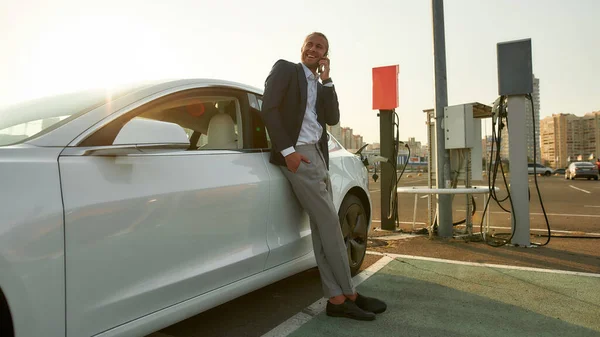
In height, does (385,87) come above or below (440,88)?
above

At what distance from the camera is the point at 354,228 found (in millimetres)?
3750

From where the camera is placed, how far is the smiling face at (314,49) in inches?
120

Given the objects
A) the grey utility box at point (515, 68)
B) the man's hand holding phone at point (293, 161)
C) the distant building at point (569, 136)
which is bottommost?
the man's hand holding phone at point (293, 161)

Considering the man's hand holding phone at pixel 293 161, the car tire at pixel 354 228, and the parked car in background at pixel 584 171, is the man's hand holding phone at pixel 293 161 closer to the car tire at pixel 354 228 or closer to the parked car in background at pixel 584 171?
the car tire at pixel 354 228

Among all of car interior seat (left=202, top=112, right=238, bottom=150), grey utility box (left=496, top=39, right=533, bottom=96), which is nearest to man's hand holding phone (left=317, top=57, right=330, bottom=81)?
car interior seat (left=202, top=112, right=238, bottom=150)

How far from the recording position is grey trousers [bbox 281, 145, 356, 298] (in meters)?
2.83

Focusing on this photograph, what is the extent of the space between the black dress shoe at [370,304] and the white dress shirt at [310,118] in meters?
1.09

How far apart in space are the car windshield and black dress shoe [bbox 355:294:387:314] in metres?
1.91

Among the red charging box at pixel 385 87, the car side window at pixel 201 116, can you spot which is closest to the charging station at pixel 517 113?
the red charging box at pixel 385 87

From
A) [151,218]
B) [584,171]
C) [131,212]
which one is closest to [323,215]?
[151,218]

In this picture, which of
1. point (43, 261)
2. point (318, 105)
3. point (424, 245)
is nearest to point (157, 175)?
point (43, 261)

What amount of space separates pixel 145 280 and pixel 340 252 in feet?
4.45

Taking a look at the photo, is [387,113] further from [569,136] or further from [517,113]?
[569,136]

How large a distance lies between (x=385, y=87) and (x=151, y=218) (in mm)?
5023
